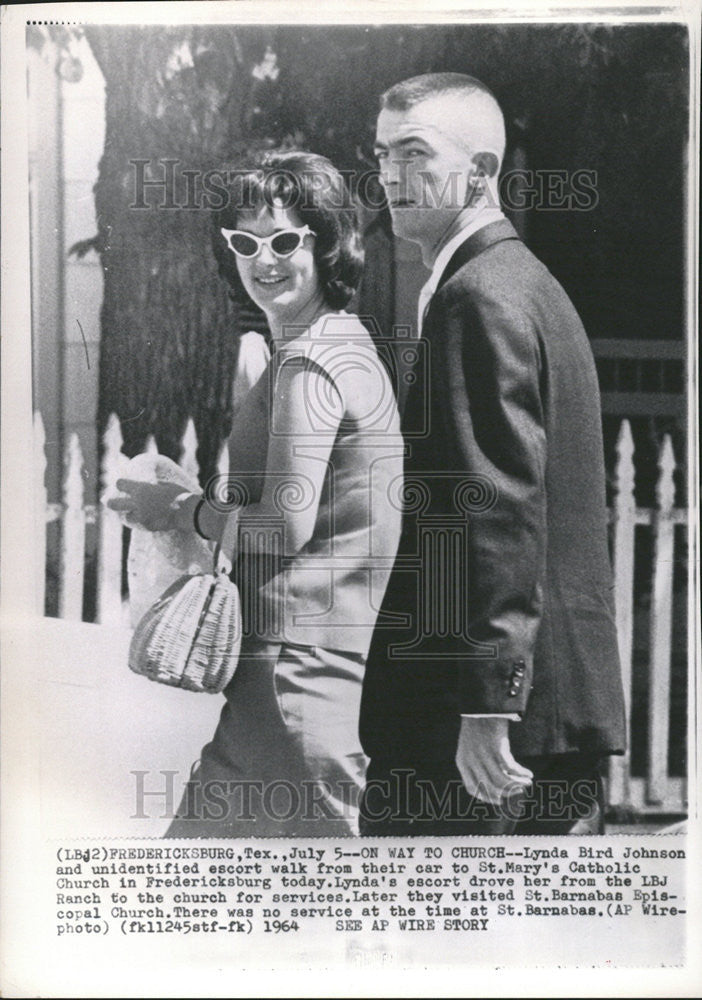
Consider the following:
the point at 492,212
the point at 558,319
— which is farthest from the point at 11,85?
the point at 558,319

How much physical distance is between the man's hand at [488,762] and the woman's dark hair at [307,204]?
1091 millimetres

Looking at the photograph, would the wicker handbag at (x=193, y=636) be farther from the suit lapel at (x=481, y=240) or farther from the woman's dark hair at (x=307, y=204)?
the suit lapel at (x=481, y=240)

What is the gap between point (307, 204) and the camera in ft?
10.3

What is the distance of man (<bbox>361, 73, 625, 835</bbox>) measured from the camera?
310 cm

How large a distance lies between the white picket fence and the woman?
0.44ft

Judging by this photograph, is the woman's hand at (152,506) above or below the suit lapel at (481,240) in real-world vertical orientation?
below

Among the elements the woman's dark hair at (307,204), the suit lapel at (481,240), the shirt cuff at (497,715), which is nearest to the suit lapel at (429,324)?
the suit lapel at (481,240)

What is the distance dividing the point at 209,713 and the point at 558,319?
1276 millimetres

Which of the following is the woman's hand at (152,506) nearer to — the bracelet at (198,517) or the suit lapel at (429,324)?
the bracelet at (198,517)

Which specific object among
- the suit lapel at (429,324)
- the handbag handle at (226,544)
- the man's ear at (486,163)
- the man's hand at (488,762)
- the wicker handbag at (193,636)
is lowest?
the man's hand at (488,762)

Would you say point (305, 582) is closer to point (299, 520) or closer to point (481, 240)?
point (299, 520)

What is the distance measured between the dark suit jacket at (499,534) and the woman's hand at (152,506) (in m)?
0.54

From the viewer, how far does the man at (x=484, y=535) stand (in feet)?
10.2

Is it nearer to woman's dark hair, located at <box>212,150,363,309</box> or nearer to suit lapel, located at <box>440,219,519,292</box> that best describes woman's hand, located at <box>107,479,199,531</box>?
woman's dark hair, located at <box>212,150,363,309</box>
